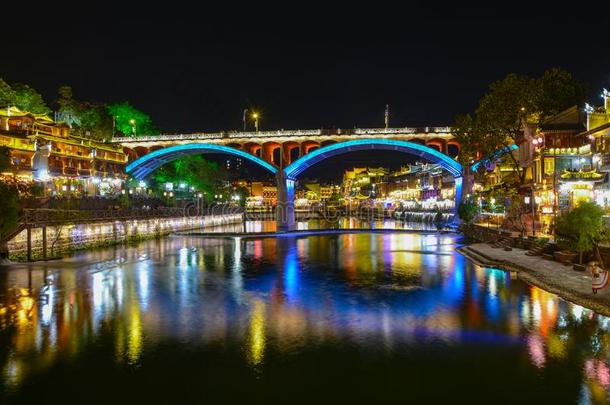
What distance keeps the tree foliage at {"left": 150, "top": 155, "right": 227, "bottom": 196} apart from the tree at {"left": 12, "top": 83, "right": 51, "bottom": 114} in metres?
27.3

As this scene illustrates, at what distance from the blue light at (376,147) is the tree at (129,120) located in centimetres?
3139

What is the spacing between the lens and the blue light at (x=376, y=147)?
240 ft

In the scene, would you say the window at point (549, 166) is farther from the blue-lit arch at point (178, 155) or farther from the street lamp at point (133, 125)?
the street lamp at point (133, 125)

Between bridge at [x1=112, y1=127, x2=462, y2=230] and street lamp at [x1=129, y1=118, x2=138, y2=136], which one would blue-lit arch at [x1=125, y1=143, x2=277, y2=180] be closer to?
bridge at [x1=112, y1=127, x2=462, y2=230]

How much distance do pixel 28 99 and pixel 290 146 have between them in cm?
3838

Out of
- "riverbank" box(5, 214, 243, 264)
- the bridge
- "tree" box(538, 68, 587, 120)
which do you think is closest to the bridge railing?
the bridge

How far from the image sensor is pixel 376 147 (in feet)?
256

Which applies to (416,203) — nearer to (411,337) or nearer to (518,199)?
(518,199)

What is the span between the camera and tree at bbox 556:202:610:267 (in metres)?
17.9

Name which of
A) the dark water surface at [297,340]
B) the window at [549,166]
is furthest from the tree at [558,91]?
the dark water surface at [297,340]

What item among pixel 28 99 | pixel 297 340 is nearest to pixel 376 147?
pixel 28 99

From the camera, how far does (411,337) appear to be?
1261cm

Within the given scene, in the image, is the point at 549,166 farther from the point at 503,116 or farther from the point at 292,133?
the point at 292,133

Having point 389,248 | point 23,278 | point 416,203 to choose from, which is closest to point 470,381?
point 23,278
